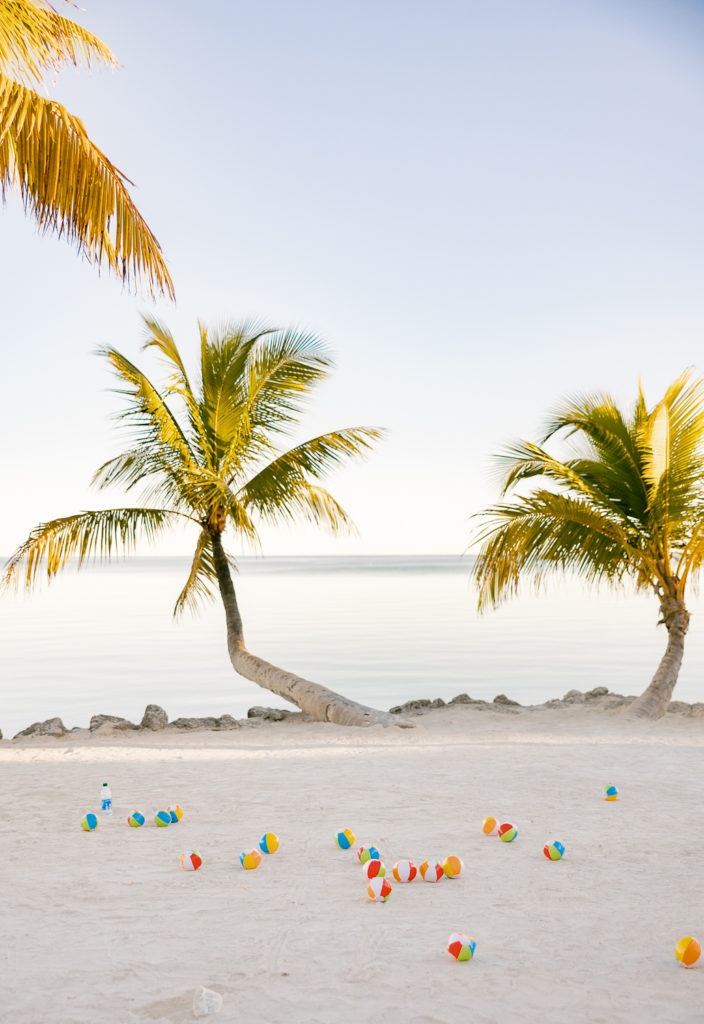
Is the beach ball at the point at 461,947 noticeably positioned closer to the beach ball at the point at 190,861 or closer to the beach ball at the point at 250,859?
the beach ball at the point at 250,859

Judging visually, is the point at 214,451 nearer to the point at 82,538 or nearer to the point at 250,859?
the point at 82,538

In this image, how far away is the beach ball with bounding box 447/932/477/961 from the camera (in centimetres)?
283

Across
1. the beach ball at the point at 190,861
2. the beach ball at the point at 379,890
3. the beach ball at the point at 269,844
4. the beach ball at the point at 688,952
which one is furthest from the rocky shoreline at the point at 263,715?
the beach ball at the point at 688,952

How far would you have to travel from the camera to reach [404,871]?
3.69m

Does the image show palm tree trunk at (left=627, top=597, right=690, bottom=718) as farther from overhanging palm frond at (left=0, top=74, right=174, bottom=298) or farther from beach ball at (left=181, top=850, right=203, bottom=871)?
overhanging palm frond at (left=0, top=74, right=174, bottom=298)

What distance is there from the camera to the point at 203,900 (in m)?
3.53

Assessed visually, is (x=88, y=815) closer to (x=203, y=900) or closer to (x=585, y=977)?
(x=203, y=900)

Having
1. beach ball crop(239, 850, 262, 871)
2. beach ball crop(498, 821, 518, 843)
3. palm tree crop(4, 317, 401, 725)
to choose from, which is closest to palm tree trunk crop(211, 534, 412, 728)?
palm tree crop(4, 317, 401, 725)

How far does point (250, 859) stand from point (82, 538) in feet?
23.0

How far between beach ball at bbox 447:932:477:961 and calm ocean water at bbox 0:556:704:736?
28.5ft

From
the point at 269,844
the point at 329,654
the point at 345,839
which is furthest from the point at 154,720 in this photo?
the point at 329,654

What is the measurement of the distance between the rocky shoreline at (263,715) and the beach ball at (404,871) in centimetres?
575

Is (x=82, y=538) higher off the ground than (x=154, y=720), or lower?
higher

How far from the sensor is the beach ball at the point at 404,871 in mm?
3691
